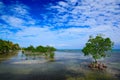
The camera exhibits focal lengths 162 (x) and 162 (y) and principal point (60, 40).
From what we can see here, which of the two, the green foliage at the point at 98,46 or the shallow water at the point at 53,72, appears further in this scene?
the green foliage at the point at 98,46

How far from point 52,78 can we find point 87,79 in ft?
23.5

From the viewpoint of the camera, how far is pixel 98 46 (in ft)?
173

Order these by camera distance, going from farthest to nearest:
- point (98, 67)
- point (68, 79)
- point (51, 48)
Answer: point (51, 48)
point (98, 67)
point (68, 79)

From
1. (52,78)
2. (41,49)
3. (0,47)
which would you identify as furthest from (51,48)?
(52,78)

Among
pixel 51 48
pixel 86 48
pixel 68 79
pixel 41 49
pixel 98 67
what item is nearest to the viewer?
pixel 68 79

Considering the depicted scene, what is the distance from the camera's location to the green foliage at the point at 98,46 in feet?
168

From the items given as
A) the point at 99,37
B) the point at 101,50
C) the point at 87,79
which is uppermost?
the point at 99,37

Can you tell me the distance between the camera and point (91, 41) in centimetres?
5353

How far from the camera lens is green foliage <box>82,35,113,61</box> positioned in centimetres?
5112

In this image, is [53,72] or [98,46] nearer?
[53,72]

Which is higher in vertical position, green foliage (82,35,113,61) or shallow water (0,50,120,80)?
green foliage (82,35,113,61)

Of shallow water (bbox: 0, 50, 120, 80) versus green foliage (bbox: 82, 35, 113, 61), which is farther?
green foliage (bbox: 82, 35, 113, 61)

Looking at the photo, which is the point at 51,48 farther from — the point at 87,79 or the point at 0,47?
the point at 87,79

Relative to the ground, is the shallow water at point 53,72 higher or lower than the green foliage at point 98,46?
lower
